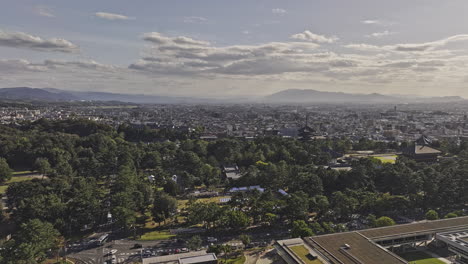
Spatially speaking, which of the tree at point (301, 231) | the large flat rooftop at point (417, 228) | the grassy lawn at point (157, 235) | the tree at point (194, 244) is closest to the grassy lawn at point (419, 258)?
the large flat rooftop at point (417, 228)

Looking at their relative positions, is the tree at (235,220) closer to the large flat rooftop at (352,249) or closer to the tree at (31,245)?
the large flat rooftop at (352,249)

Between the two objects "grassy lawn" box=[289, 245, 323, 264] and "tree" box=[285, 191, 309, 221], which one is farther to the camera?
"tree" box=[285, 191, 309, 221]

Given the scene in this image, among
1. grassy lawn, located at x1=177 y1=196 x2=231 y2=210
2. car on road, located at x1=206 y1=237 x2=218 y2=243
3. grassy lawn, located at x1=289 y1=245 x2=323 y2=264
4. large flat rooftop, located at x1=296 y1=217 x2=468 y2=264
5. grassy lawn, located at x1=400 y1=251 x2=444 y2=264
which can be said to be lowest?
car on road, located at x1=206 y1=237 x2=218 y2=243

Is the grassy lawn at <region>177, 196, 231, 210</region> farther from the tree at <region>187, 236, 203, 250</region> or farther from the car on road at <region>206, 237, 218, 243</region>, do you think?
the tree at <region>187, 236, 203, 250</region>

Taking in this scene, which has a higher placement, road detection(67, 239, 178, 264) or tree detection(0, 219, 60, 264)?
tree detection(0, 219, 60, 264)

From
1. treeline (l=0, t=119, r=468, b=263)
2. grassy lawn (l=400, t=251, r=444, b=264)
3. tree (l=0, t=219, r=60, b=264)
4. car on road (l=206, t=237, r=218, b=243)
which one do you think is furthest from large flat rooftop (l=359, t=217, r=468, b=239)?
tree (l=0, t=219, r=60, b=264)

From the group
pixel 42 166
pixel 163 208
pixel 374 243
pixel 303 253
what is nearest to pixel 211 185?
pixel 163 208
